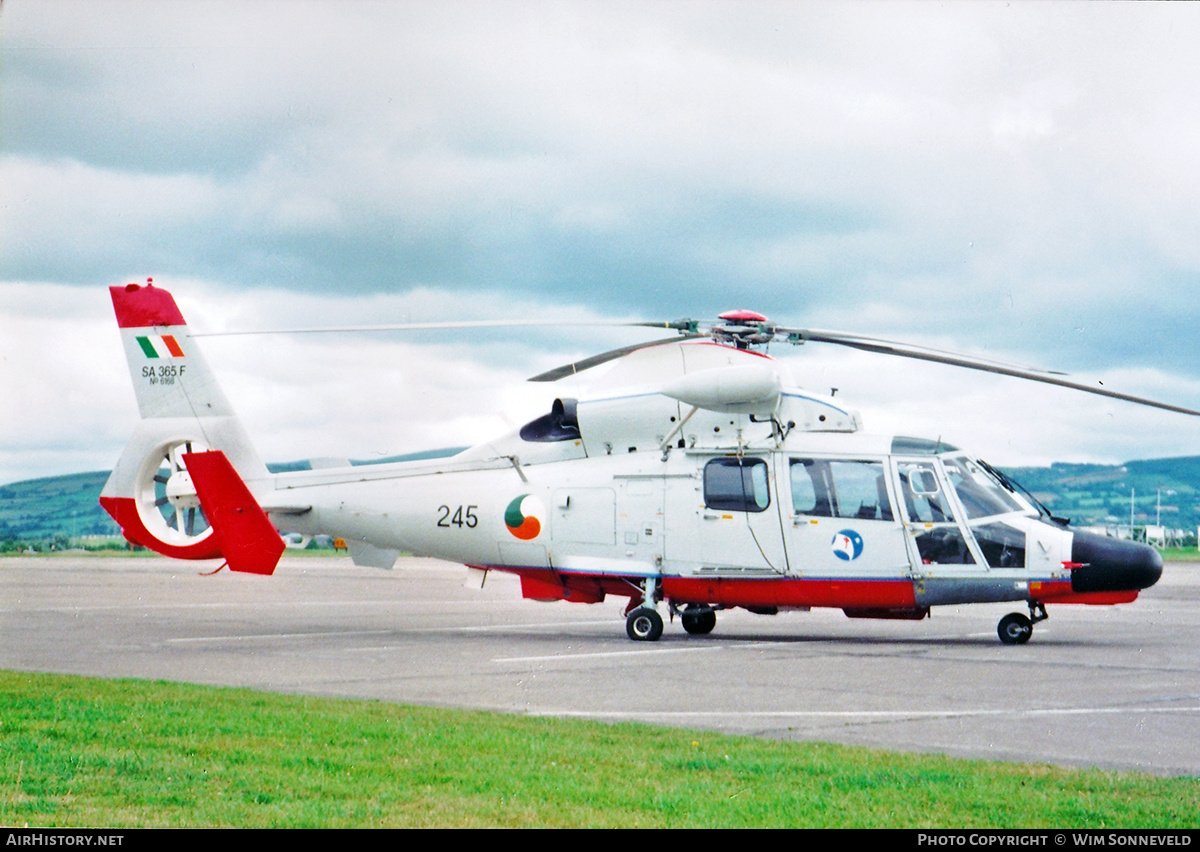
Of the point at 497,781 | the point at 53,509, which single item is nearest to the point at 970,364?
the point at 497,781

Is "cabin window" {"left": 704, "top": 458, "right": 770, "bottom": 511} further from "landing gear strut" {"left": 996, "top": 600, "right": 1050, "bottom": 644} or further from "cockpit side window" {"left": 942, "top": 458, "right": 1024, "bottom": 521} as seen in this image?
"landing gear strut" {"left": 996, "top": 600, "right": 1050, "bottom": 644}

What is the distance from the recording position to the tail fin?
60.8ft

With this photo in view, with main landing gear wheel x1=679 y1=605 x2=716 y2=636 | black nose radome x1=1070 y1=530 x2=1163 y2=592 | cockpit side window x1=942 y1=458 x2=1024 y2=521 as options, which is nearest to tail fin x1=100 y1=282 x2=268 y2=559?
main landing gear wheel x1=679 y1=605 x2=716 y2=636

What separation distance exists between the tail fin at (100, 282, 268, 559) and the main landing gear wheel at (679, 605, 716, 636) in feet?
22.0

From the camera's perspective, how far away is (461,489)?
59.7 feet

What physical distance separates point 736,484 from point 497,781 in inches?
408

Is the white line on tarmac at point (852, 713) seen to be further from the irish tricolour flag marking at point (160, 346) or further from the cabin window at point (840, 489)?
the irish tricolour flag marking at point (160, 346)

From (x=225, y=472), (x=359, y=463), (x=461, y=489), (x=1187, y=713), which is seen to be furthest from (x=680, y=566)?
(x=1187, y=713)

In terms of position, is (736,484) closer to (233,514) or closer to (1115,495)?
(233,514)

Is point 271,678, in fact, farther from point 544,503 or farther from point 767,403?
point 767,403

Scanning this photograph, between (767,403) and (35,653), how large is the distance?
9649mm

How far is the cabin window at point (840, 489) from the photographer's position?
16.3 metres

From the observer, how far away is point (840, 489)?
53.9ft

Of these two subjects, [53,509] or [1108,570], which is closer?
[1108,570]
